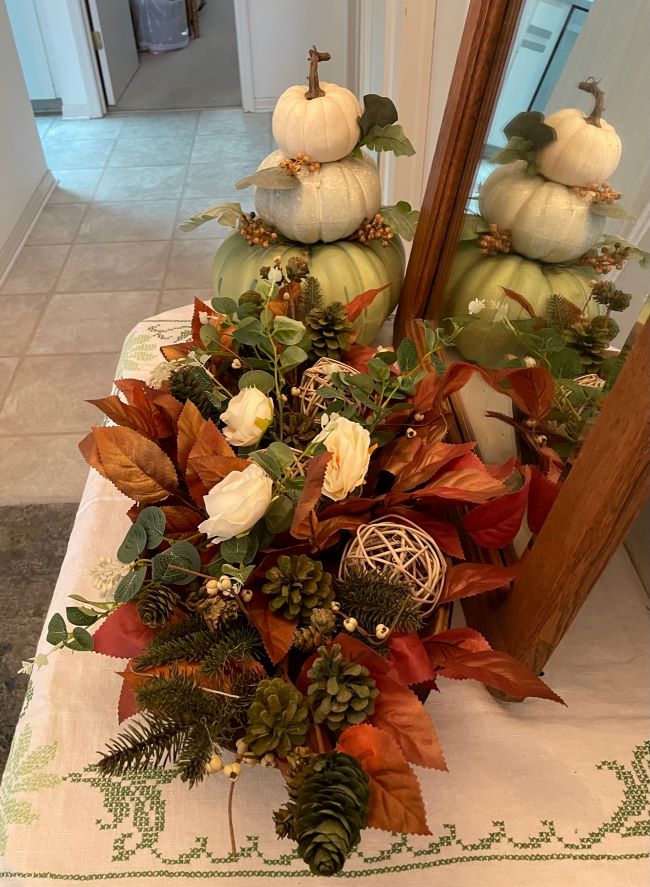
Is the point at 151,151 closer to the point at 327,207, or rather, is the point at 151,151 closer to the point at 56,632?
the point at 327,207

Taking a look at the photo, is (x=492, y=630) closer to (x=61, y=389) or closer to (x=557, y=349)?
(x=557, y=349)

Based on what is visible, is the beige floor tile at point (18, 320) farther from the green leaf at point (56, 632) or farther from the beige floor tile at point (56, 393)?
the green leaf at point (56, 632)

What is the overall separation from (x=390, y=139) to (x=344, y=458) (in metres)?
0.40

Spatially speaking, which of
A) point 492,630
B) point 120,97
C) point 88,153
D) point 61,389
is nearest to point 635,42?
point 492,630

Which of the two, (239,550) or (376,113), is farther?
(376,113)

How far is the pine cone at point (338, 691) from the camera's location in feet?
1.29

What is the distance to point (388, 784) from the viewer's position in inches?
14.6

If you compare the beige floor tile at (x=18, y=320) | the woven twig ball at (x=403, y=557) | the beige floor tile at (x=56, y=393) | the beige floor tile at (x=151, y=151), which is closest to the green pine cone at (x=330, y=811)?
the woven twig ball at (x=403, y=557)

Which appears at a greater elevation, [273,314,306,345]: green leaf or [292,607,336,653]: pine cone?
[273,314,306,345]: green leaf

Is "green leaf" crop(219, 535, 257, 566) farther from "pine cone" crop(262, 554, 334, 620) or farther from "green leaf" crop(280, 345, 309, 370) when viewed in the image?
"green leaf" crop(280, 345, 309, 370)

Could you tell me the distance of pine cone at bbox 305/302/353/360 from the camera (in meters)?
0.60

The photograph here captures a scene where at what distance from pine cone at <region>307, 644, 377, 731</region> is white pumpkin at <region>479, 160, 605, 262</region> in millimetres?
347

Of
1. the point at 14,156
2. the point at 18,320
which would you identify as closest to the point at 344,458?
the point at 18,320

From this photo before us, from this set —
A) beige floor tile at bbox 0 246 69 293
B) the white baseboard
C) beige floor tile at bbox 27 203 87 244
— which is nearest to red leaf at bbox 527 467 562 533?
beige floor tile at bbox 0 246 69 293
